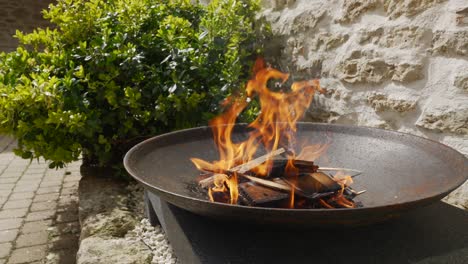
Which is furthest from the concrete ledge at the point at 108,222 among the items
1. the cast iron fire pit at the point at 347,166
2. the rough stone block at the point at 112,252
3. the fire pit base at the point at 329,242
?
the cast iron fire pit at the point at 347,166

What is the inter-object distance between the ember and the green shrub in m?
0.77

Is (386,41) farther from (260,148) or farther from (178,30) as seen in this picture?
(178,30)

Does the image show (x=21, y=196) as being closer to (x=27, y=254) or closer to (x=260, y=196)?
(x=27, y=254)

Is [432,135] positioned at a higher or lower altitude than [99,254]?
higher

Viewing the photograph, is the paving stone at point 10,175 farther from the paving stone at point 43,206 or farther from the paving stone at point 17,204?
the paving stone at point 43,206

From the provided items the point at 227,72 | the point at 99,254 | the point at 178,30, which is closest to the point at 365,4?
the point at 227,72

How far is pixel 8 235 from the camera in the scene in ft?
9.81

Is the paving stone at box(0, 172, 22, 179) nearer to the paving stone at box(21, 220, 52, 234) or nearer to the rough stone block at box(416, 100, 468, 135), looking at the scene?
the paving stone at box(21, 220, 52, 234)

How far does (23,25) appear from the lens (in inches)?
400

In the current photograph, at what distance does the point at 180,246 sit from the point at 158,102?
1.55 metres

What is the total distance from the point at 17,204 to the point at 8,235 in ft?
2.41

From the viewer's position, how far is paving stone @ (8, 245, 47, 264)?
2.62 metres

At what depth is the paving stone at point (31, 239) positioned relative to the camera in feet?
9.33

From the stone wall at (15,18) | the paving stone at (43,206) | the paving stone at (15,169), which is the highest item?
the stone wall at (15,18)
